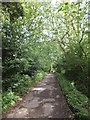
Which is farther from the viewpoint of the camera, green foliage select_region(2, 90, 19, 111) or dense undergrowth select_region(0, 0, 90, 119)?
dense undergrowth select_region(0, 0, 90, 119)

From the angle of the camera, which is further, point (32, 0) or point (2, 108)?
point (32, 0)

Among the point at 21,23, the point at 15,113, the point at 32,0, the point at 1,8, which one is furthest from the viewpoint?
the point at 32,0

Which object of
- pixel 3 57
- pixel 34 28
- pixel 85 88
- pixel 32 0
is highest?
pixel 32 0

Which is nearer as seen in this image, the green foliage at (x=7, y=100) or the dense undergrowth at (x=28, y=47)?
the green foliage at (x=7, y=100)

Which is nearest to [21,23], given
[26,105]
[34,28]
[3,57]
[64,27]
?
[34,28]

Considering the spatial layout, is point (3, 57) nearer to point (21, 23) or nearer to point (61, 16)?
point (21, 23)

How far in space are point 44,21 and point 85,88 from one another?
10.2 m

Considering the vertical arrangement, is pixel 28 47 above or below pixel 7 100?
above

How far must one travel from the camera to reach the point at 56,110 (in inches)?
323

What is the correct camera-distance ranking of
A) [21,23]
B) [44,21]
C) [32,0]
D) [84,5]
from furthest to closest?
[44,21], [32,0], [21,23], [84,5]

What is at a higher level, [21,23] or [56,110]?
[21,23]

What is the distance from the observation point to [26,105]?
366 inches

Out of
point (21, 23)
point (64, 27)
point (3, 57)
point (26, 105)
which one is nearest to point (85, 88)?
point (26, 105)

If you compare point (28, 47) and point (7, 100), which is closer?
point (7, 100)
